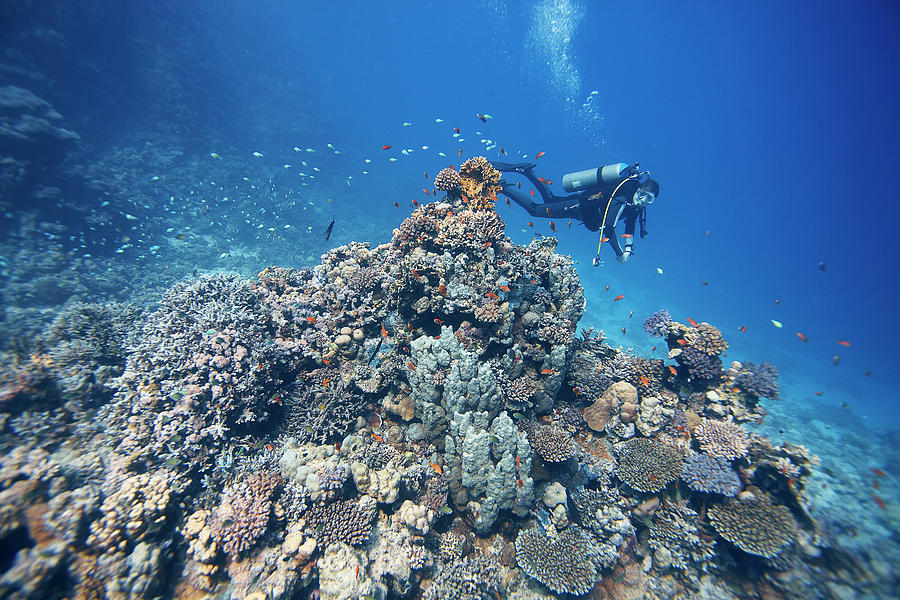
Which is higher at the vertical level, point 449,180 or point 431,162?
Result: point 431,162

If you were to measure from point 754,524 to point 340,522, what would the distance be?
6.39 metres

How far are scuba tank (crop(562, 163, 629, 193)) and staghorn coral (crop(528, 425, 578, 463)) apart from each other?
1085 centimetres

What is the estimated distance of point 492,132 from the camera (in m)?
112

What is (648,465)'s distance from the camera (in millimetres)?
5684

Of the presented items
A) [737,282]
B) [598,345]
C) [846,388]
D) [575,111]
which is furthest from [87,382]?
[575,111]

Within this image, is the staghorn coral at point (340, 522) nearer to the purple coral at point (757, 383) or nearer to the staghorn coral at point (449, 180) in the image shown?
the staghorn coral at point (449, 180)

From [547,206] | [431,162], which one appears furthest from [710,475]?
[431,162]

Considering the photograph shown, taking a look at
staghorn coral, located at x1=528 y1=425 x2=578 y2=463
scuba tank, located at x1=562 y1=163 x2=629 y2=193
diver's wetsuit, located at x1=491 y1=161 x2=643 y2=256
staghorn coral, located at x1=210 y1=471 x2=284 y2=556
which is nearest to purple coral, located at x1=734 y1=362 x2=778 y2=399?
staghorn coral, located at x1=528 y1=425 x2=578 y2=463

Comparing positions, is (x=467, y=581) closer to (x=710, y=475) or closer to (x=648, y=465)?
(x=648, y=465)

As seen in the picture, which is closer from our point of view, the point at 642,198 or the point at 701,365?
the point at 701,365

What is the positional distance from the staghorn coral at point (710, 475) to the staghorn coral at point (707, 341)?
8.30ft

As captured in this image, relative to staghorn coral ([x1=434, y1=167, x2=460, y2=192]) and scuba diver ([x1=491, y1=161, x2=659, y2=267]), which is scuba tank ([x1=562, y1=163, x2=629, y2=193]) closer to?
scuba diver ([x1=491, y1=161, x2=659, y2=267])

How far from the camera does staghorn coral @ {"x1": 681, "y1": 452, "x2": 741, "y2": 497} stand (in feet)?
17.5

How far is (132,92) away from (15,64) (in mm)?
7926
